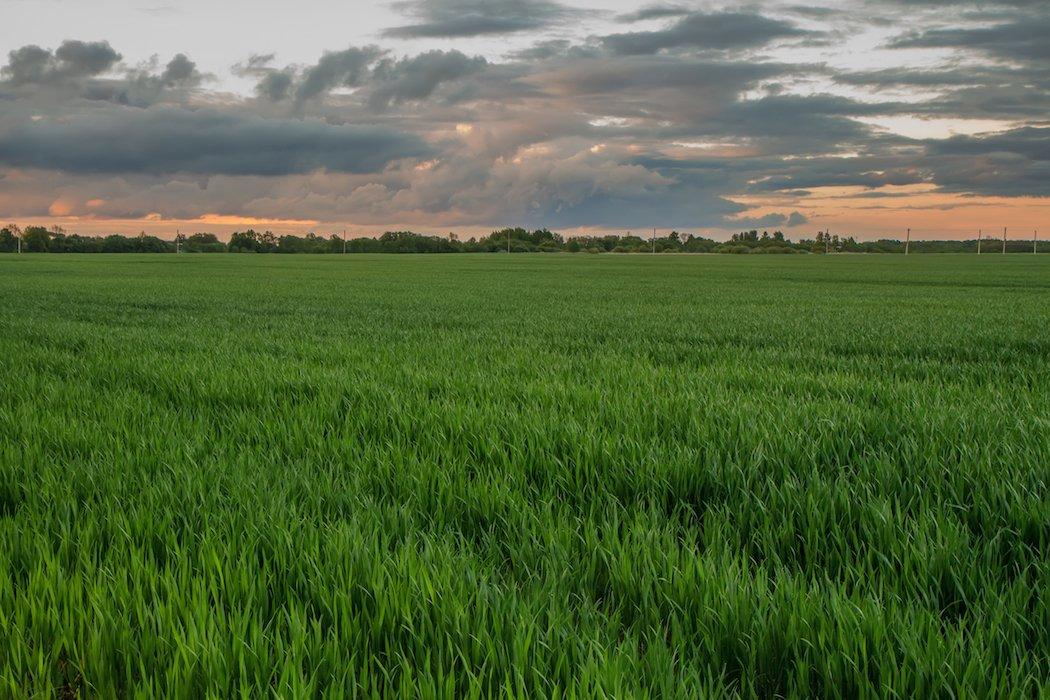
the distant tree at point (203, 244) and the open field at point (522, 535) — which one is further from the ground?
the distant tree at point (203, 244)

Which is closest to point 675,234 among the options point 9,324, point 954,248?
point 954,248

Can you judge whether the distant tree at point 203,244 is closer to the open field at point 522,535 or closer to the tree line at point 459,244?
the tree line at point 459,244

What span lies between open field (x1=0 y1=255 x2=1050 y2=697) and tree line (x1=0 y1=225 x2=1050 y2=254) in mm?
143982

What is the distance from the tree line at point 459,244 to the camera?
140 meters

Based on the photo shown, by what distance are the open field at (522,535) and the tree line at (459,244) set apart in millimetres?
143982

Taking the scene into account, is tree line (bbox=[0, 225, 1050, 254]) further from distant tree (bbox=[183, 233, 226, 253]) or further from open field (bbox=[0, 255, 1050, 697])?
open field (bbox=[0, 255, 1050, 697])

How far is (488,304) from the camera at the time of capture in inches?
848

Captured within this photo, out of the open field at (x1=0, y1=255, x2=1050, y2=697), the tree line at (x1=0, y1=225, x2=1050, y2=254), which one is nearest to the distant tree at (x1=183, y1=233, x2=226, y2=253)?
the tree line at (x1=0, y1=225, x2=1050, y2=254)

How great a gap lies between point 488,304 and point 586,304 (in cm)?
309

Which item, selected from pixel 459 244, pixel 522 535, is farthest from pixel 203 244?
pixel 522 535

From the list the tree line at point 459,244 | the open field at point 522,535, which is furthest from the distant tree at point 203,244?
the open field at point 522,535

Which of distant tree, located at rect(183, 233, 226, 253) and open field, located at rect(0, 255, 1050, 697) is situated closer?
open field, located at rect(0, 255, 1050, 697)

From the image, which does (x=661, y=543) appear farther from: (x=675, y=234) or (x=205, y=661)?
(x=675, y=234)

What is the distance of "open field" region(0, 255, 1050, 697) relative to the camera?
2.00m
